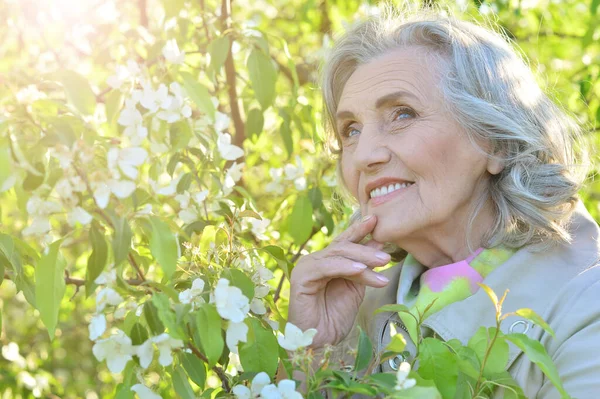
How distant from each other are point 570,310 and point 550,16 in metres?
3.07

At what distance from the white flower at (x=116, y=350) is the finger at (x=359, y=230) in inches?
28.1

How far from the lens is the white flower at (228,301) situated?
4.35 feet

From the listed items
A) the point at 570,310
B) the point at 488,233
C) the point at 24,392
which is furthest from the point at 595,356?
the point at 24,392

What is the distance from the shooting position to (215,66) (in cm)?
209

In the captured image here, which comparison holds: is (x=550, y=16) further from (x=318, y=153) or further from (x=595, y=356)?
(x=595, y=356)

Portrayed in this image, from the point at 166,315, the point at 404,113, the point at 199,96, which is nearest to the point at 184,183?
the point at 199,96

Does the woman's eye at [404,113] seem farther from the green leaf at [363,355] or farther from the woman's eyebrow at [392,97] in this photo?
the green leaf at [363,355]

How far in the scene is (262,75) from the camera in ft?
7.00

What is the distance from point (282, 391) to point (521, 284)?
0.75 meters

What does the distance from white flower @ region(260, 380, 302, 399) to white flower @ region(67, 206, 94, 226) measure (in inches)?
15.4

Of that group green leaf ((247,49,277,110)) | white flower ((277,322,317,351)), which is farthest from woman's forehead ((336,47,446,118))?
white flower ((277,322,317,351))

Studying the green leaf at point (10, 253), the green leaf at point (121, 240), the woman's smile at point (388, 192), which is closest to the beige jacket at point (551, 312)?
the woman's smile at point (388, 192)

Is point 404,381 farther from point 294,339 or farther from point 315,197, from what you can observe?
point 315,197

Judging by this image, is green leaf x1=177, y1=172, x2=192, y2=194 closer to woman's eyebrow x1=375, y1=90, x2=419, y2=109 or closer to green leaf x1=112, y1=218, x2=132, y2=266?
woman's eyebrow x1=375, y1=90, x2=419, y2=109
